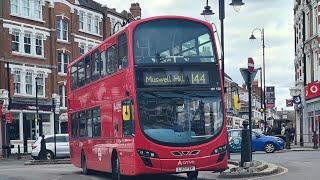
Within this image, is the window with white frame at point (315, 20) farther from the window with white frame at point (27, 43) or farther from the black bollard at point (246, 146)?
the black bollard at point (246, 146)

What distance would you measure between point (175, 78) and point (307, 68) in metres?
30.7

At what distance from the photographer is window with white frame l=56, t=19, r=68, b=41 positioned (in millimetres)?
52938

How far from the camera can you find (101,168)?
63.0 ft

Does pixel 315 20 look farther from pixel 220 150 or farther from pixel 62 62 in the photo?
pixel 220 150

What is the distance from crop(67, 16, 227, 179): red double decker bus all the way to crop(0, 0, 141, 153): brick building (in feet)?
106

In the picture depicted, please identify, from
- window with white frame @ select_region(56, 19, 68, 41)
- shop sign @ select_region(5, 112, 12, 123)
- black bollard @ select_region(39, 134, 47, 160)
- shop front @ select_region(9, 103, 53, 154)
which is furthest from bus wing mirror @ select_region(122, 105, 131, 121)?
window with white frame @ select_region(56, 19, 68, 41)

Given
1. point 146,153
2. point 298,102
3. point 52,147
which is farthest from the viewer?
point 298,102

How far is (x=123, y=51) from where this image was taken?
16234 millimetres

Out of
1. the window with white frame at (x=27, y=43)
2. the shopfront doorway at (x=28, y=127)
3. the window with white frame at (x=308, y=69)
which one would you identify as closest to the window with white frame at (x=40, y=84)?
the shopfront doorway at (x=28, y=127)

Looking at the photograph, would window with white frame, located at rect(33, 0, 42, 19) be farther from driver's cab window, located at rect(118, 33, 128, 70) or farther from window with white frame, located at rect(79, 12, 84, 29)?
driver's cab window, located at rect(118, 33, 128, 70)

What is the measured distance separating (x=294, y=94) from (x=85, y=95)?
27955 millimetres

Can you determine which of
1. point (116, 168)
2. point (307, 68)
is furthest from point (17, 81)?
point (116, 168)

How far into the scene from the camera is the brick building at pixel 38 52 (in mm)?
46969

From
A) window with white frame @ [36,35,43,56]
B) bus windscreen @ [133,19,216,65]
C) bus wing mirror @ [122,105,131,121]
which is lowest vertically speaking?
bus wing mirror @ [122,105,131,121]
